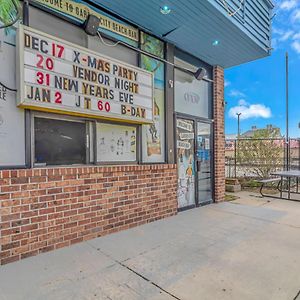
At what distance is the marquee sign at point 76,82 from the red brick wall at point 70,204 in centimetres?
88

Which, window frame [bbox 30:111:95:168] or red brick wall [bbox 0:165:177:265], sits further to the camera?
window frame [bbox 30:111:95:168]

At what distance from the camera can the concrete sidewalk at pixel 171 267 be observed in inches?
91.8

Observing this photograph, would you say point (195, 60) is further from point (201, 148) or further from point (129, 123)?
point (129, 123)

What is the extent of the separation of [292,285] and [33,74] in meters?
3.68

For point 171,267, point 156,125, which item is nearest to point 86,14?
point 156,125

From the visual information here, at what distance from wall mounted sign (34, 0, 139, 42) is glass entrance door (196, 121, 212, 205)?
2726 millimetres

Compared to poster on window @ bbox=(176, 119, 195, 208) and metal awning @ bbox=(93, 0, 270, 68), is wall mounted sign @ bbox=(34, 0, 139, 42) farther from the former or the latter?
poster on window @ bbox=(176, 119, 195, 208)

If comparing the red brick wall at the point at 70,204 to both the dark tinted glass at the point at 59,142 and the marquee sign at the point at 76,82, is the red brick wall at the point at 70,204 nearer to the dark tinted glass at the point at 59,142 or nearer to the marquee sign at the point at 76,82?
the dark tinted glass at the point at 59,142

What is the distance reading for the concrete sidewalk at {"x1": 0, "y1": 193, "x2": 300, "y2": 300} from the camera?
2332 mm

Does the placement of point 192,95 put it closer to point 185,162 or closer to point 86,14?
point 185,162

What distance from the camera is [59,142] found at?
3.49 metres

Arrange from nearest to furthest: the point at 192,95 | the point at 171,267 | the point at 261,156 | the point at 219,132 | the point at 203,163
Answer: the point at 171,267
the point at 192,95
the point at 203,163
the point at 219,132
the point at 261,156

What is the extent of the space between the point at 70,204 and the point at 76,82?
1.71 metres

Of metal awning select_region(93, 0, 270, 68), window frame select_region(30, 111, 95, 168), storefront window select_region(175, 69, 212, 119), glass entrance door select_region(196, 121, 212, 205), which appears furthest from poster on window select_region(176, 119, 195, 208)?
window frame select_region(30, 111, 95, 168)
